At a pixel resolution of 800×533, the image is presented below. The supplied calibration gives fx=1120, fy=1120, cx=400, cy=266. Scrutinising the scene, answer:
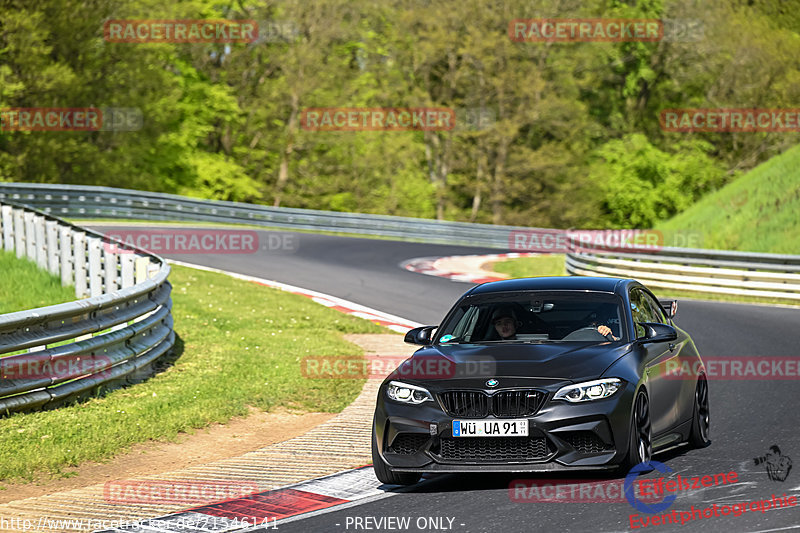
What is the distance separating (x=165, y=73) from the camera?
51.3m

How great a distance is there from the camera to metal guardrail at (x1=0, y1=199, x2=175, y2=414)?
373 inches

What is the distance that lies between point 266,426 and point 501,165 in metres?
48.0

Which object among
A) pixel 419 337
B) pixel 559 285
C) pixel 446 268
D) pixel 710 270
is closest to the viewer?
pixel 419 337

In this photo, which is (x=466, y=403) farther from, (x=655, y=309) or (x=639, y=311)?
(x=655, y=309)

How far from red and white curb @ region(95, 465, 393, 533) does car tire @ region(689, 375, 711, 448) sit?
2.60 m

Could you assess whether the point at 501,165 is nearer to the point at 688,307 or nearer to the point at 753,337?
the point at 688,307

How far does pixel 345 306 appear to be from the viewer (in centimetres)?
1984

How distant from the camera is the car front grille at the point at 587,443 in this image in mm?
7156

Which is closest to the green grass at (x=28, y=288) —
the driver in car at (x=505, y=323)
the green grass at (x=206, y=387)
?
the green grass at (x=206, y=387)

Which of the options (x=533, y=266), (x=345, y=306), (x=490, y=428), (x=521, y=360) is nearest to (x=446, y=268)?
(x=533, y=266)

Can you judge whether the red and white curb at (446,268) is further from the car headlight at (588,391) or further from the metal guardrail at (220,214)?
the car headlight at (588,391)

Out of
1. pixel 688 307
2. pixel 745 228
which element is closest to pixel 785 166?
pixel 745 228

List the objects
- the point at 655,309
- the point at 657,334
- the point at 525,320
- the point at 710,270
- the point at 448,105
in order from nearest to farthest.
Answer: the point at 657,334, the point at 525,320, the point at 655,309, the point at 710,270, the point at 448,105

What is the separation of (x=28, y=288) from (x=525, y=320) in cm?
1108
